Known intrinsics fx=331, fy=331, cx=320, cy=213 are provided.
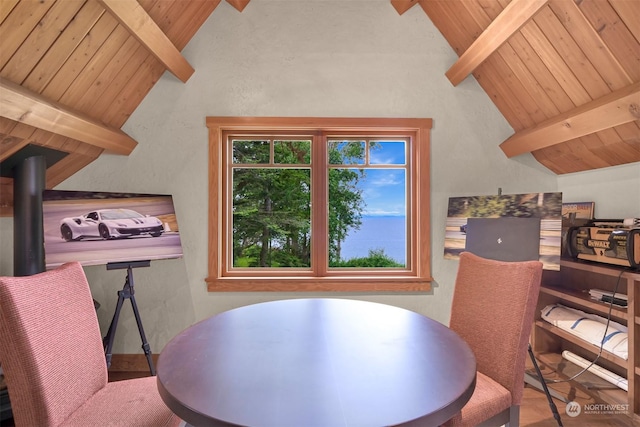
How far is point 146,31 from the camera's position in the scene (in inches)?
84.4

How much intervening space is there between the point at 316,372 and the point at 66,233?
2.14 m

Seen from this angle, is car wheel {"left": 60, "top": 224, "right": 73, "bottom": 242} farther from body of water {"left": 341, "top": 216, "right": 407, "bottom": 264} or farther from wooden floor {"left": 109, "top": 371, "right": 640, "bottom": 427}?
wooden floor {"left": 109, "top": 371, "right": 640, "bottom": 427}

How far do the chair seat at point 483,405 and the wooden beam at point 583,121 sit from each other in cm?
168

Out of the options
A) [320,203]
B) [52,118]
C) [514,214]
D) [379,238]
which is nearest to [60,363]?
[52,118]

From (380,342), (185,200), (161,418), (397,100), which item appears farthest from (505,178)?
(161,418)

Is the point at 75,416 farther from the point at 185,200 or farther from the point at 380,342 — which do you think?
the point at 185,200

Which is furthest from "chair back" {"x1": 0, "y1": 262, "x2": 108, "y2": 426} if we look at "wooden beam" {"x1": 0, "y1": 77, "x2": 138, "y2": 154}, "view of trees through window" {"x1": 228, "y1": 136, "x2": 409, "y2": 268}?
"view of trees through window" {"x1": 228, "y1": 136, "x2": 409, "y2": 268}

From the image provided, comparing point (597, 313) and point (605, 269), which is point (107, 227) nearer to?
point (605, 269)

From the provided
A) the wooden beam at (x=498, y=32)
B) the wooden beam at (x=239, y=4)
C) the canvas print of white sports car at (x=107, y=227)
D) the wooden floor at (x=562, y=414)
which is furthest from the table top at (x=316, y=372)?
the wooden beam at (x=239, y=4)

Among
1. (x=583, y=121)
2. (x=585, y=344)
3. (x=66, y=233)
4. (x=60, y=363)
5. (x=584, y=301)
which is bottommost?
(x=585, y=344)

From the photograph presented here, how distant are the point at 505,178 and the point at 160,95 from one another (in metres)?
3.14

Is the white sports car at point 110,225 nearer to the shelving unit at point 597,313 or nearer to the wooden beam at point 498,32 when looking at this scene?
the wooden beam at point 498,32

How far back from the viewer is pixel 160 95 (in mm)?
2875

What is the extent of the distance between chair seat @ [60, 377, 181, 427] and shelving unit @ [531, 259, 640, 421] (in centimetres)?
254
